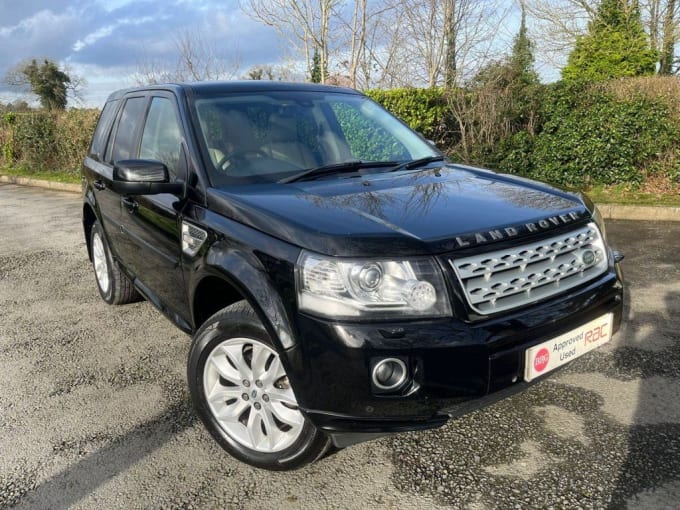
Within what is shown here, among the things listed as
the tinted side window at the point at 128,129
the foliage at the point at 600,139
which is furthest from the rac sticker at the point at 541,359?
the foliage at the point at 600,139

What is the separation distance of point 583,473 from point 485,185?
4.68 feet

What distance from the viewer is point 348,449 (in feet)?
9.13

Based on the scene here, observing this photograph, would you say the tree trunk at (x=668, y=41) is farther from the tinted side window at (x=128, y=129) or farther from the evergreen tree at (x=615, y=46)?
the tinted side window at (x=128, y=129)

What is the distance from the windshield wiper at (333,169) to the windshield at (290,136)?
2 centimetres

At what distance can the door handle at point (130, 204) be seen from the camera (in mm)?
3686

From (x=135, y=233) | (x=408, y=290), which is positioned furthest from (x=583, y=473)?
(x=135, y=233)

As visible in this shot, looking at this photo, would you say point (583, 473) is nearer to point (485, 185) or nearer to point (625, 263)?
point (485, 185)

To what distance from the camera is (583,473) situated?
8.19ft

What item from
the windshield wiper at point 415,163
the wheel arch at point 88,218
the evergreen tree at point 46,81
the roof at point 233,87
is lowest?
the wheel arch at point 88,218

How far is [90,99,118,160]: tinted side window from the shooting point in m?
4.62

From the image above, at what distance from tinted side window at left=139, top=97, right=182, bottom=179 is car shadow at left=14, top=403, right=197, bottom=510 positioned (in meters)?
1.34

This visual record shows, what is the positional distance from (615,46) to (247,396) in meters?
17.6

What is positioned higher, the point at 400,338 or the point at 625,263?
the point at 400,338

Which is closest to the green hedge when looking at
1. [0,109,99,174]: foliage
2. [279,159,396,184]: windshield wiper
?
[279,159,396,184]: windshield wiper
